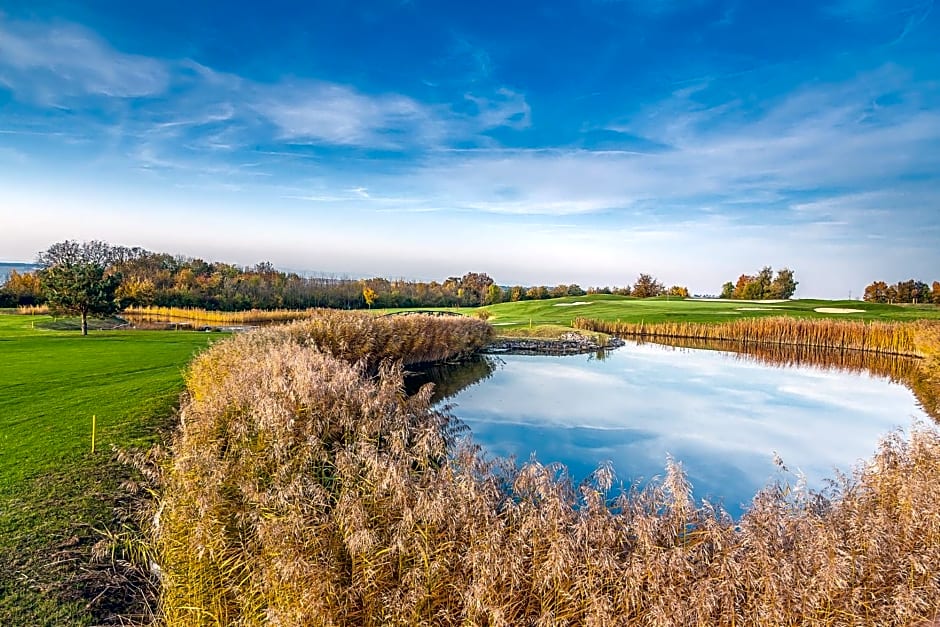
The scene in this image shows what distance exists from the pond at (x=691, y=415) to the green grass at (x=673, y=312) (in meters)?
11.8

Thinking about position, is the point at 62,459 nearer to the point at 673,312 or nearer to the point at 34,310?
the point at 34,310

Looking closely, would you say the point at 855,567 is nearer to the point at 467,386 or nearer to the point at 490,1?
the point at 467,386

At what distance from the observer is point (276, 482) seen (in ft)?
11.3

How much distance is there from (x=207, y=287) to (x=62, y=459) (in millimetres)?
39472

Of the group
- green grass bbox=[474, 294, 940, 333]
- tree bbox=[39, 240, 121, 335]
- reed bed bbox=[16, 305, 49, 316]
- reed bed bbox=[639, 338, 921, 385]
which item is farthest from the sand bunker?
reed bed bbox=[16, 305, 49, 316]

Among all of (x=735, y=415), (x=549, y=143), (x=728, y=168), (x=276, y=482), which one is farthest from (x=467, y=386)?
(x=728, y=168)

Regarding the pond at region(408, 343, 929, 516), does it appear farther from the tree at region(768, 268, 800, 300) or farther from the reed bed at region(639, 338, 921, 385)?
the tree at region(768, 268, 800, 300)

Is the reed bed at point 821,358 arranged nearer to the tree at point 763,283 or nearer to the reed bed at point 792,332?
the reed bed at point 792,332

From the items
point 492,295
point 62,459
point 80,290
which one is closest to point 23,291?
point 80,290

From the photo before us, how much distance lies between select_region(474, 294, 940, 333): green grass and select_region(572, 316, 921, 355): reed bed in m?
2.09

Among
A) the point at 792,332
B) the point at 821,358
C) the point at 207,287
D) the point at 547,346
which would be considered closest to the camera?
the point at 821,358

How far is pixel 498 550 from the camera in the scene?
2.72 m

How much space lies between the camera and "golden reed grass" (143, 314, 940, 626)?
8.46 ft

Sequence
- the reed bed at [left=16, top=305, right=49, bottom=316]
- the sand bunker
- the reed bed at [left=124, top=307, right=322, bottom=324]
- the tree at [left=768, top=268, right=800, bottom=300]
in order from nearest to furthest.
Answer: the reed bed at [left=16, top=305, right=49, bottom=316] → the sand bunker → the reed bed at [left=124, top=307, right=322, bottom=324] → the tree at [left=768, top=268, right=800, bottom=300]
